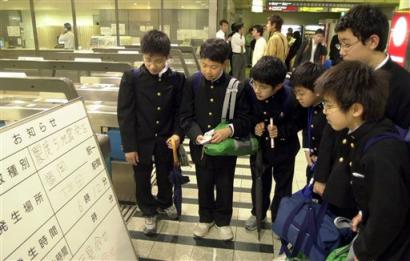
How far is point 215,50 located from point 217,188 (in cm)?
89

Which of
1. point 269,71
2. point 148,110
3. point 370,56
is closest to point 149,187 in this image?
point 148,110

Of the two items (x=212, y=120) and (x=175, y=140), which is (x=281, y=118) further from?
(x=175, y=140)

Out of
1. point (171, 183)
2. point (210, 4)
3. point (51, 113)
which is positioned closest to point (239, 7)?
point (210, 4)

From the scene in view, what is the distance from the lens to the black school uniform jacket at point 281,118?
2.17 meters

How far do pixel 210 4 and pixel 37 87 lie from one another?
651 cm

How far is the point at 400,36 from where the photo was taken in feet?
11.9

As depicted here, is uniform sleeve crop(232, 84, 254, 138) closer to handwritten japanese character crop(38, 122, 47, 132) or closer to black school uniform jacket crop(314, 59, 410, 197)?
black school uniform jacket crop(314, 59, 410, 197)

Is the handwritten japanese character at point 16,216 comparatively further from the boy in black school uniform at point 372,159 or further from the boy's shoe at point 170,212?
the boy's shoe at point 170,212

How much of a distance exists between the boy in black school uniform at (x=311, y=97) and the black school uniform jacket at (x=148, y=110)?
2.43 feet

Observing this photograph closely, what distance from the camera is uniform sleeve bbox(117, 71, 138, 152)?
220 centimetres

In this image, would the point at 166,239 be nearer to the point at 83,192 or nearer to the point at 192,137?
the point at 192,137

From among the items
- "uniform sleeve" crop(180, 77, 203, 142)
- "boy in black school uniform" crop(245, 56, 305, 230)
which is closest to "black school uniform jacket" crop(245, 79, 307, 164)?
"boy in black school uniform" crop(245, 56, 305, 230)

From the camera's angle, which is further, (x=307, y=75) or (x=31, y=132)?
(x=307, y=75)

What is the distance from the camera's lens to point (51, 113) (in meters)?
1.34
